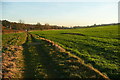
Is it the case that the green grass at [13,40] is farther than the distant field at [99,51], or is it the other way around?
the green grass at [13,40]

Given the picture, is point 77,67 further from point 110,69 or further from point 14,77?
point 14,77

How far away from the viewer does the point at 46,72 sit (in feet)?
36.1

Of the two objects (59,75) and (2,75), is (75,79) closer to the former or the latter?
(59,75)

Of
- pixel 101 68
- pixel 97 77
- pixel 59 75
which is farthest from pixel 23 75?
pixel 101 68

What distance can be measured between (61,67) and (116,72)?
4.70 m

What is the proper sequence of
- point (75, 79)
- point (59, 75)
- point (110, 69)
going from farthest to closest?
point (110, 69) < point (59, 75) < point (75, 79)

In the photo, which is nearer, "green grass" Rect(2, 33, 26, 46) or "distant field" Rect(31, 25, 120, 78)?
"distant field" Rect(31, 25, 120, 78)

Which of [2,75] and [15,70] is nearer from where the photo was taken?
[2,75]

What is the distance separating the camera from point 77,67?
11328mm

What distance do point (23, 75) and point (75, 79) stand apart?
4441 millimetres

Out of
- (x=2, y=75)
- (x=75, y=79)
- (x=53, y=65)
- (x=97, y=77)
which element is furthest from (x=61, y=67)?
(x=2, y=75)

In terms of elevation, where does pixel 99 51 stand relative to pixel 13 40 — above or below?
below

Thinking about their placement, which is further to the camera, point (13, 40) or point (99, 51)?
point (13, 40)

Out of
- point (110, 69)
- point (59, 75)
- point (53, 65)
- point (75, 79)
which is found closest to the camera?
point (75, 79)
